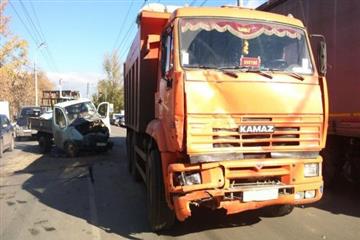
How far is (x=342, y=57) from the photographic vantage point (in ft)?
29.0

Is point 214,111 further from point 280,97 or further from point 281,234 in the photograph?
point 281,234

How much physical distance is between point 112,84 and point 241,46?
272ft

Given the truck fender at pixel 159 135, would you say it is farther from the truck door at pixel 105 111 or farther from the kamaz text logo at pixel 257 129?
the truck door at pixel 105 111

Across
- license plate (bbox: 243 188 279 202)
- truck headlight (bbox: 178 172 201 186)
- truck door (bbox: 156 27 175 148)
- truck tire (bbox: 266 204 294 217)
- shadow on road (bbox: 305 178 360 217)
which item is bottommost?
shadow on road (bbox: 305 178 360 217)

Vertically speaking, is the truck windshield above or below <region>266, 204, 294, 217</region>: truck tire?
above

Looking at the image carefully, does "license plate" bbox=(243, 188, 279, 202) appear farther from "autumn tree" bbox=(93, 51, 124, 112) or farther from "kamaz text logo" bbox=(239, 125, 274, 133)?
"autumn tree" bbox=(93, 51, 124, 112)

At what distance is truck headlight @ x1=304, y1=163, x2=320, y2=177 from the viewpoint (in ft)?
22.0

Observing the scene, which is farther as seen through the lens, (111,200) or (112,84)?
(112,84)

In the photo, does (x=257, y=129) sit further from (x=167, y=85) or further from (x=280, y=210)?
(x=280, y=210)

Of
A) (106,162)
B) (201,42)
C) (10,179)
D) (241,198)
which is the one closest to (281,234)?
(241,198)

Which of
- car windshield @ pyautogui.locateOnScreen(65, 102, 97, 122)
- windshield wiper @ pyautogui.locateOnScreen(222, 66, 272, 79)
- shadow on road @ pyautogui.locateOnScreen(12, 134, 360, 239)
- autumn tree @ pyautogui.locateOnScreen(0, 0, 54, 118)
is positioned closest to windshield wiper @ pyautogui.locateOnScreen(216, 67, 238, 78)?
windshield wiper @ pyautogui.locateOnScreen(222, 66, 272, 79)

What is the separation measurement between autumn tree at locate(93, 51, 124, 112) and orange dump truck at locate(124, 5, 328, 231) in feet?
261

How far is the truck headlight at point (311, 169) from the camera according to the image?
6691mm

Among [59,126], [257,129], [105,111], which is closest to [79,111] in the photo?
[59,126]
